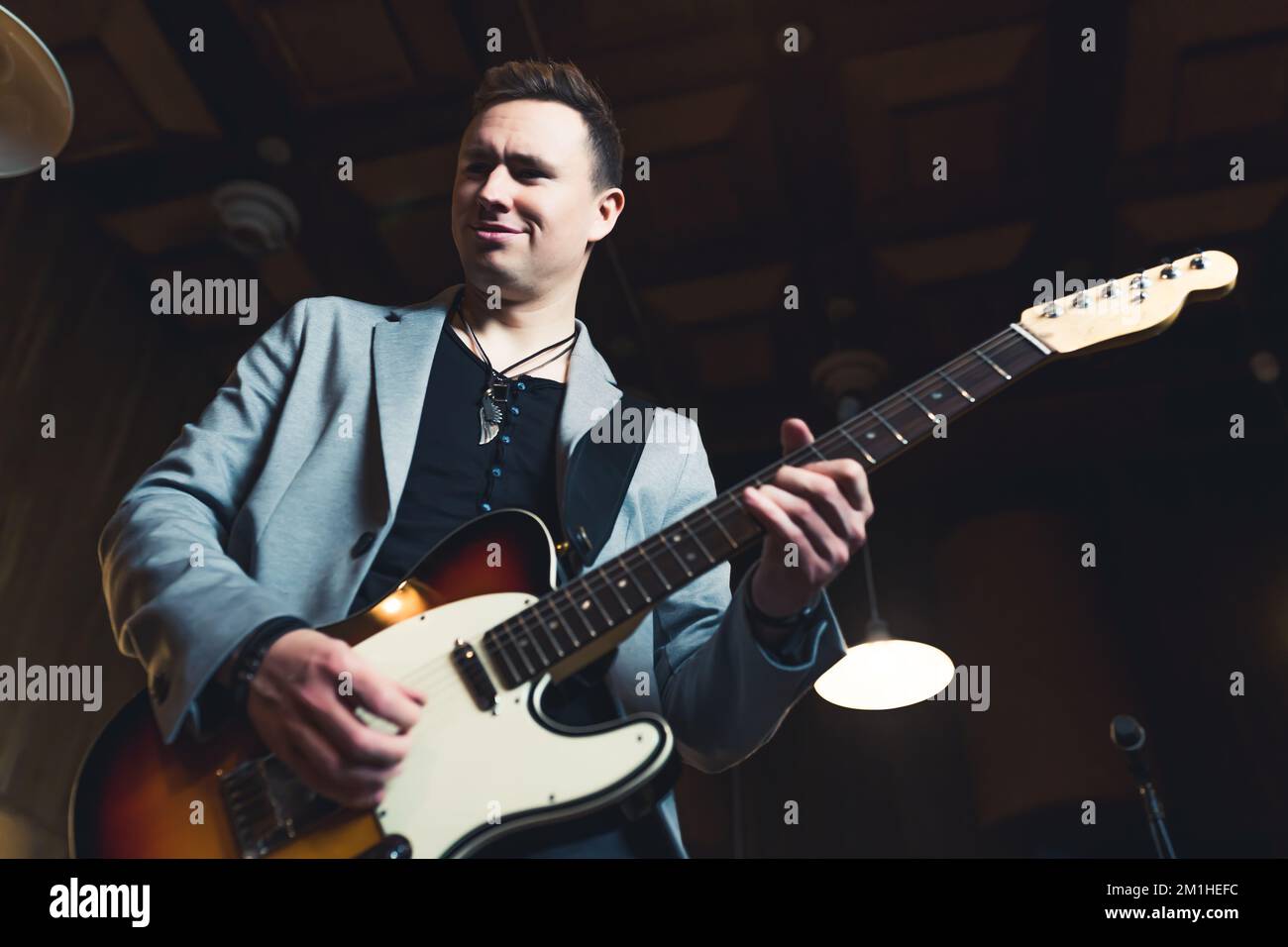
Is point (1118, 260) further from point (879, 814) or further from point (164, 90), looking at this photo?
point (164, 90)

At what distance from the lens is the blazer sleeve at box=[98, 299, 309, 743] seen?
1.06 metres

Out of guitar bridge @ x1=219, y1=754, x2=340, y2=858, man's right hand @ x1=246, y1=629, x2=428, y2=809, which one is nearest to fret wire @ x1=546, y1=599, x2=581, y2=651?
man's right hand @ x1=246, y1=629, x2=428, y2=809

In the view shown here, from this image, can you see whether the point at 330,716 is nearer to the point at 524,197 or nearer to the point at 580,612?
the point at 580,612

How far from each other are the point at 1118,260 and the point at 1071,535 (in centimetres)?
134

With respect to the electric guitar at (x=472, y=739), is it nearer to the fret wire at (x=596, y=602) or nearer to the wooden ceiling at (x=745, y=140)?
the fret wire at (x=596, y=602)

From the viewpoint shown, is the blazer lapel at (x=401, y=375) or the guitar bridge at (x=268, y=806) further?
the blazer lapel at (x=401, y=375)

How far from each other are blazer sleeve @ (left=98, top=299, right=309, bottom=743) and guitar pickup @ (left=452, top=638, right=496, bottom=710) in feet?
0.68

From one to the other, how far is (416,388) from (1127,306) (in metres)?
1.08

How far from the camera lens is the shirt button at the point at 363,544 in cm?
127

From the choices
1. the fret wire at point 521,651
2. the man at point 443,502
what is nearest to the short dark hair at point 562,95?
the man at point 443,502

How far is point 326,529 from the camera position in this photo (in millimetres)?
1311

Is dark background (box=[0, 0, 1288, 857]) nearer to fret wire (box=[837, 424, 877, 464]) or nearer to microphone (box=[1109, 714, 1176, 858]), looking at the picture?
microphone (box=[1109, 714, 1176, 858])

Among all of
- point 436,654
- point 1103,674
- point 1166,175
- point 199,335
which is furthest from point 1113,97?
point 199,335

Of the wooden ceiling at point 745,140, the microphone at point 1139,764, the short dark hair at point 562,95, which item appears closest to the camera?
the short dark hair at point 562,95
